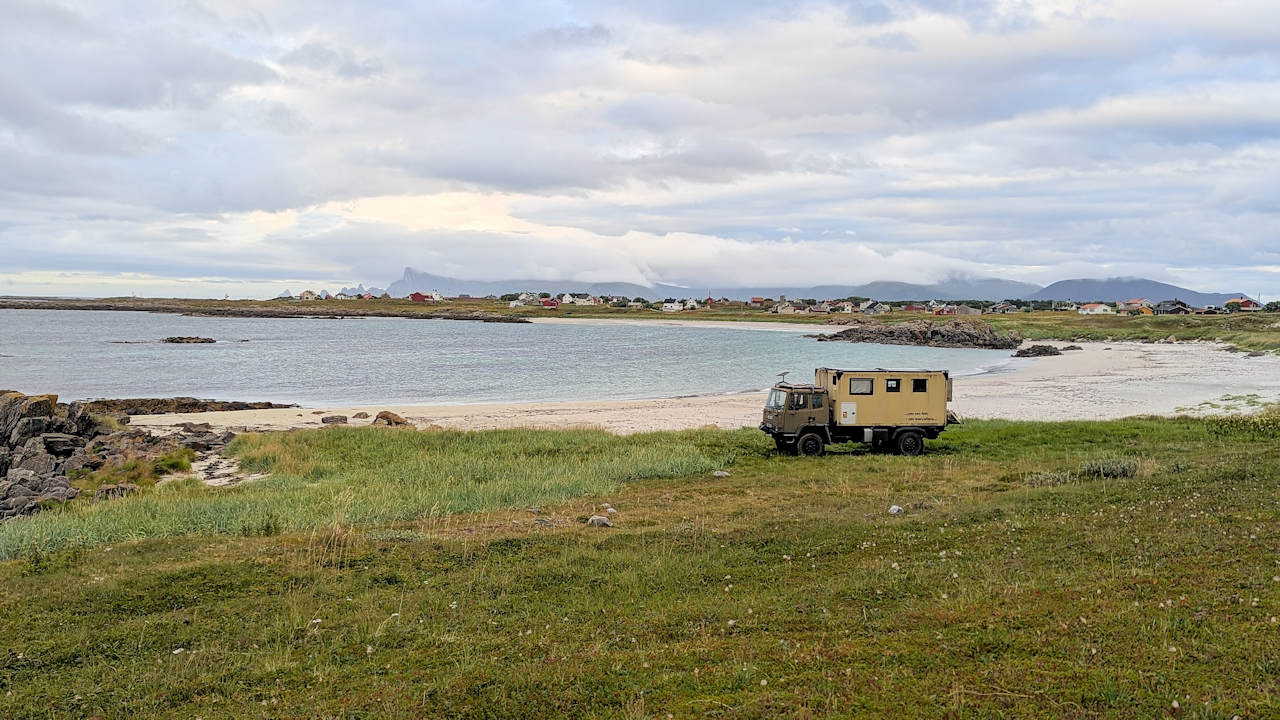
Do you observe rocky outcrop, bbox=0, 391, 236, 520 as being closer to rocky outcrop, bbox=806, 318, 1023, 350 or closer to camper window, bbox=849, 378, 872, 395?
camper window, bbox=849, 378, 872, 395

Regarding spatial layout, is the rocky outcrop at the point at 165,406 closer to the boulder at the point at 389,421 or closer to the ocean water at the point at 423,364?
the ocean water at the point at 423,364

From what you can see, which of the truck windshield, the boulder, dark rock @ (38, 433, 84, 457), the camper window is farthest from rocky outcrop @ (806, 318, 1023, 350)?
dark rock @ (38, 433, 84, 457)

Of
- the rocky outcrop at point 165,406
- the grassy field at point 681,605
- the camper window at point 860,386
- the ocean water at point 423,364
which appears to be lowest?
the rocky outcrop at point 165,406

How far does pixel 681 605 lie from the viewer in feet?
35.6

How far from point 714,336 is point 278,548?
137 meters

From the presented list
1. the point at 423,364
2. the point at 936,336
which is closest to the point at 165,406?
the point at 423,364

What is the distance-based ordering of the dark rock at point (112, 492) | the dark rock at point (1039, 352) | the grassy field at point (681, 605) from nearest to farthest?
the grassy field at point (681, 605) → the dark rock at point (112, 492) → the dark rock at point (1039, 352)

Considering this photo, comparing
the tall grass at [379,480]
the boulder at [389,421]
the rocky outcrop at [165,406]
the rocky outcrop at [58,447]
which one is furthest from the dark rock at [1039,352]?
the rocky outcrop at [58,447]

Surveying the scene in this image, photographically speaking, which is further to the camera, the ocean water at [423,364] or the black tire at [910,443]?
the ocean water at [423,364]

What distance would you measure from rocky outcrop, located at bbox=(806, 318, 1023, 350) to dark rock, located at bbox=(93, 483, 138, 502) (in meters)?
111

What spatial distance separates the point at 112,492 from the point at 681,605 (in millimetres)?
19275

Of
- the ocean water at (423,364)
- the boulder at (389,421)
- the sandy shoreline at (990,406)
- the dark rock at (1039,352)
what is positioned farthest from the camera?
the dark rock at (1039,352)

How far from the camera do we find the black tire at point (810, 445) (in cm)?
2838

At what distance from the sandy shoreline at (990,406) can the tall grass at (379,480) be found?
8157 mm
